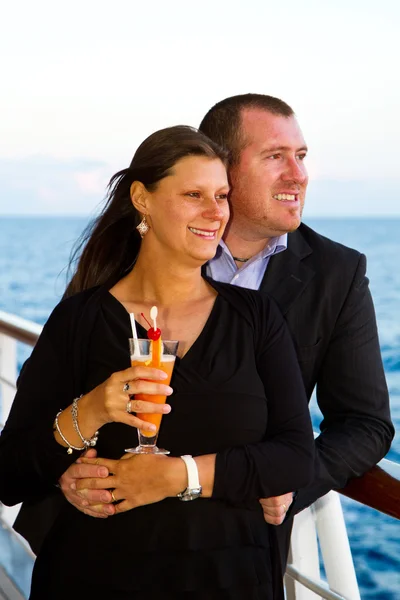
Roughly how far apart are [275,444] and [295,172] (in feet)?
2.90

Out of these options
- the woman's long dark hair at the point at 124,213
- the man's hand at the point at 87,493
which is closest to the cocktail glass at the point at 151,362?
the man's hand at the point at 87,493

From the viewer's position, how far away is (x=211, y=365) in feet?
6.30

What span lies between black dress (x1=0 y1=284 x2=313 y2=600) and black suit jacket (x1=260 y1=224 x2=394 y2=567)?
0.27 meters

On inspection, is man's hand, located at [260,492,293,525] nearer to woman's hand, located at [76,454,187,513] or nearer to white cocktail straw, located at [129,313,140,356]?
woman's hand, located at [76,454,187,513]

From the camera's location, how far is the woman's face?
1.99 meters

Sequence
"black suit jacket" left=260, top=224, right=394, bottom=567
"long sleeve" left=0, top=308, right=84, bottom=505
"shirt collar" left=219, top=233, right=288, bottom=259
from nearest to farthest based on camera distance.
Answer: "long sleeve" left=0, top=308, right=84, bottom=505
"black suit jacket" left=260, top=224, right=394, bottom=567
"shirt collar" left=219, top=233, right=288, bottom=259

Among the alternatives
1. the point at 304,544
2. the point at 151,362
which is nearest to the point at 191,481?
the point at 151,362

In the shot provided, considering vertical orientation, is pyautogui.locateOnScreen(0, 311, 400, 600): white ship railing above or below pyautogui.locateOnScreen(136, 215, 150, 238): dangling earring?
below

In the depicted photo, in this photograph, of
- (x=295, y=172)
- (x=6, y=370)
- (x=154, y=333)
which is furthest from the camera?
(x=6, y=370)

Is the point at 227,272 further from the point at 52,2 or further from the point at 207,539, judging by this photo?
the point at 52,2

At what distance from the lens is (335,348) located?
224 cm

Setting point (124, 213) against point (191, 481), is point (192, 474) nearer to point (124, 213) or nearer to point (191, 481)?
point (191, 481)

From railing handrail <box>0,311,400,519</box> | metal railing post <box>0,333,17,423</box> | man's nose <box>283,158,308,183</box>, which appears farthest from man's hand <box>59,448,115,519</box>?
metal railing post <box>0,333,17,423</box>

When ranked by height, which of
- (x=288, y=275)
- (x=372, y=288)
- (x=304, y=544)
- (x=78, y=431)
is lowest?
(x=372, y=288)
